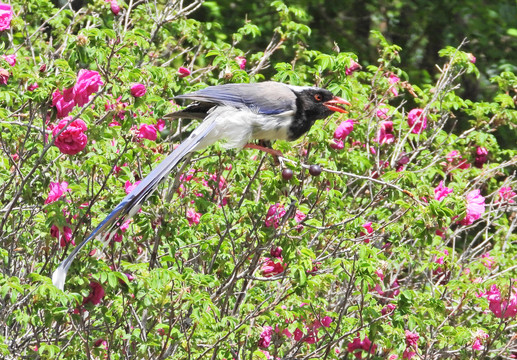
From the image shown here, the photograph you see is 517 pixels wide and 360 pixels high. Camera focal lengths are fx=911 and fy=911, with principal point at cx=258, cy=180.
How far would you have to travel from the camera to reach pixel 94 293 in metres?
4.02

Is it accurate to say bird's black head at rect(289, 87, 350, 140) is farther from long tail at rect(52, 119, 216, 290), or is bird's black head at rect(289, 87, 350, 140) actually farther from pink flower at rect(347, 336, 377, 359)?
pink flower at rect(347, 336, 377, 359)

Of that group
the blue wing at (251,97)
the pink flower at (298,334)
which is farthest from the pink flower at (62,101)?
the pink flower at (298,334)

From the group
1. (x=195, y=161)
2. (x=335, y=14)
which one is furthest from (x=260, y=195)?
(x=335, y=14)

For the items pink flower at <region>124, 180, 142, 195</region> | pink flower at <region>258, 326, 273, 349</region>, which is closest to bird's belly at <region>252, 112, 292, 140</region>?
pink flower at <region>124, 180, 142, 195</region>

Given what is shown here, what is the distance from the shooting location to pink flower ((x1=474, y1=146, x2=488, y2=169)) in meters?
5.85

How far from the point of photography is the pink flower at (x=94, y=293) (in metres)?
3.98

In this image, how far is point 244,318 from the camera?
4.44 meters

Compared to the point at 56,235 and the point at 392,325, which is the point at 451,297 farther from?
the point at 56,235

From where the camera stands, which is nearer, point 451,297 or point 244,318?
point 244,318

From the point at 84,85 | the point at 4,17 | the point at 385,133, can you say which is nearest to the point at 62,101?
the point at 84,85

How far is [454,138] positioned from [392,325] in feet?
6.47

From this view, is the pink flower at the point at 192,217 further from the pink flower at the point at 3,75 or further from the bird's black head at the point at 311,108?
the pink flower at the point at 3,75

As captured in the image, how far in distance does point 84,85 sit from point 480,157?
298 centimetres

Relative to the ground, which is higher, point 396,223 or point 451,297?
point 396,223
